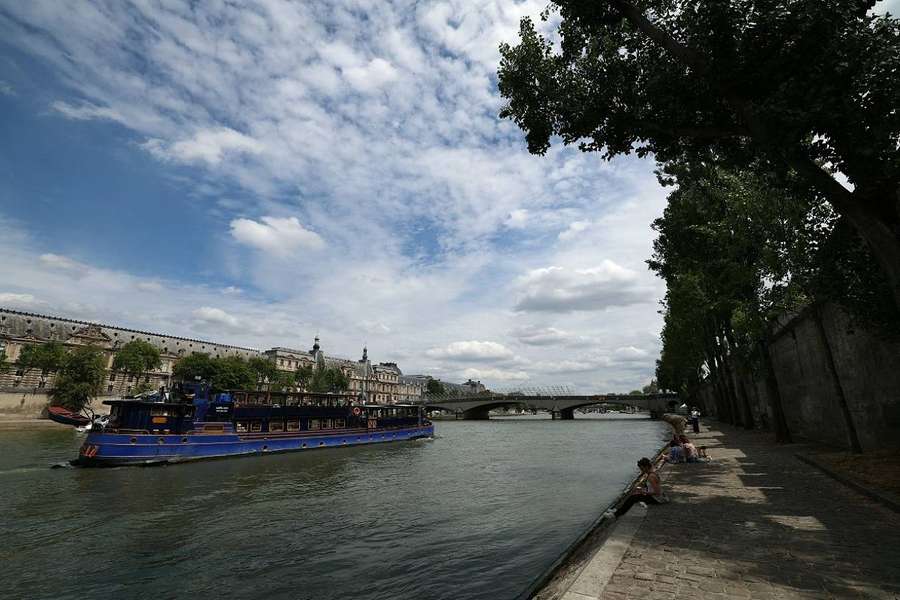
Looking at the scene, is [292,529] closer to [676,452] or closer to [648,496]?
[648,496]

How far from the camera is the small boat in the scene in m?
66.8

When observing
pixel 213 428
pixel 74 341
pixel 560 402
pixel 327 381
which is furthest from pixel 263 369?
pixel 213 428

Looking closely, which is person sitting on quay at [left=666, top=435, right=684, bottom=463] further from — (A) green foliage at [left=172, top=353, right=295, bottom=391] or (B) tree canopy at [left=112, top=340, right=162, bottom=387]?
(B) tree canopy at [left=112, top=340, right=162, bottom=387]

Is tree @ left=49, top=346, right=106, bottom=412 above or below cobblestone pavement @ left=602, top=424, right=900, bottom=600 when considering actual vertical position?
above

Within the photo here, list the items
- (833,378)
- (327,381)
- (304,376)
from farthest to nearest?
(327,381) → (304,376) → (833,378)

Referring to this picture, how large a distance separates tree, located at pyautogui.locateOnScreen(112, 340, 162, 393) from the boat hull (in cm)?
6375

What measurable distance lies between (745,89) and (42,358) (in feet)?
333

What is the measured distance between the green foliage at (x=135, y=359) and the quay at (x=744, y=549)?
102m

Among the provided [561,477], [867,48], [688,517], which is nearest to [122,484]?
[561,477]

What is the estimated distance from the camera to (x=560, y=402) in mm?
113875

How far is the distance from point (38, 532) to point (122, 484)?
34.9 feet

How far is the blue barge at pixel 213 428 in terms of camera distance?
32000 mm

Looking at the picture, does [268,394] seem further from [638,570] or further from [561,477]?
[638,570]

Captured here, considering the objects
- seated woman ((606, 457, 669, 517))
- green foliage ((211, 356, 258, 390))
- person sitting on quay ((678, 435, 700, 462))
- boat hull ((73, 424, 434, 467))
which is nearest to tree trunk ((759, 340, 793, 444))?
person sitting on quay ((678, 435, 700, 462))
